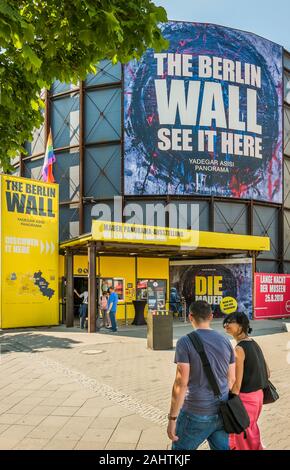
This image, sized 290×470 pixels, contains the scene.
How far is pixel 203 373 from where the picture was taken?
3945mm

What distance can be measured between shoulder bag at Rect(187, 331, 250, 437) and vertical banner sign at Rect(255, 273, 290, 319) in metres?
19.0

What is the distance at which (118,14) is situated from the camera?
5395 millimetres

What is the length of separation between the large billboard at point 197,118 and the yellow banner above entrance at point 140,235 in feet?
31.8

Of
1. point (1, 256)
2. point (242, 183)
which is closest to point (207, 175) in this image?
point (242, 183)

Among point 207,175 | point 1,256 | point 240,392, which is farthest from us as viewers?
point 207,175

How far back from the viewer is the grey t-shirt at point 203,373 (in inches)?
154

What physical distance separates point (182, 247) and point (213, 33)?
17.9 metres

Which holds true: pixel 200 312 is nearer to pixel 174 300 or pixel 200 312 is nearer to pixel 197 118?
pixel 174 300

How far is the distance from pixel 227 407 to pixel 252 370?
2.27ft

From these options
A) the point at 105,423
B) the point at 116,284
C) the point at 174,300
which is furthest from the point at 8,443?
the point at 174,300

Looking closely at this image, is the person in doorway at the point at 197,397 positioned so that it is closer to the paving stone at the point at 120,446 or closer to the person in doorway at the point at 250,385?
the person in doorway at the point at 250,385

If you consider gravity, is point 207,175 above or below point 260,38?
below

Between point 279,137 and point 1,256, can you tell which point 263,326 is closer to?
point 1,256

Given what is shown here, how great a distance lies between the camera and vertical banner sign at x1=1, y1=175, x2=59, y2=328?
18812mm
